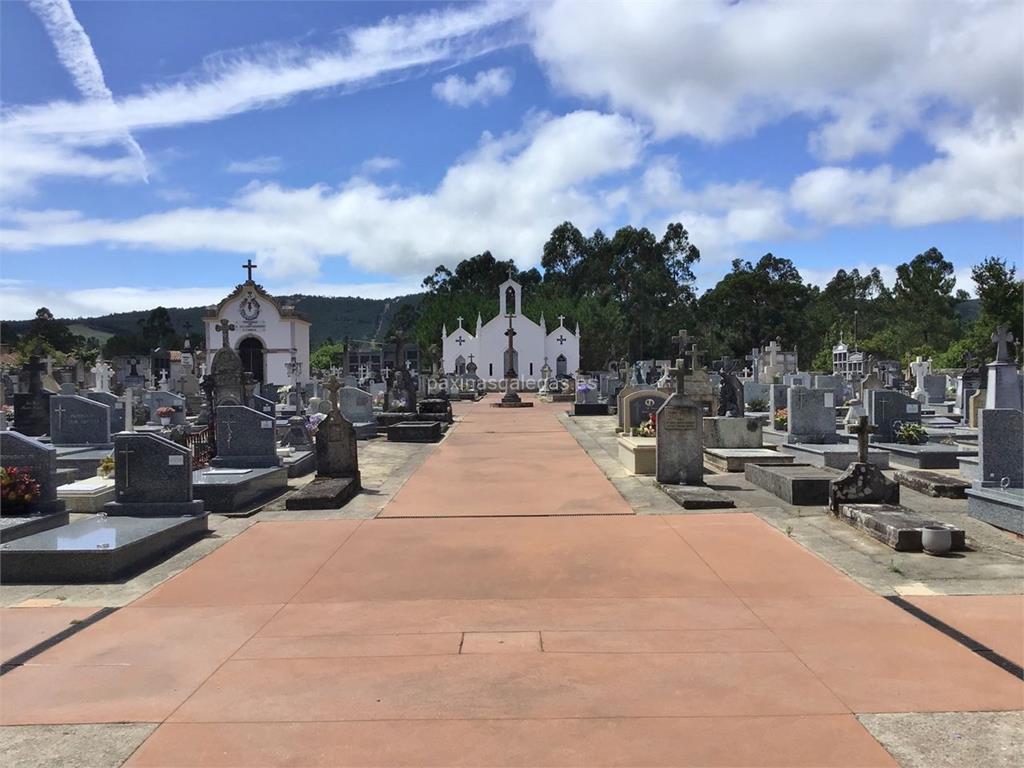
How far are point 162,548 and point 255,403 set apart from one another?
10706mm

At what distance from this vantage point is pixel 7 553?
656 cm

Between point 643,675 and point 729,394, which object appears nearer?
point 643,675

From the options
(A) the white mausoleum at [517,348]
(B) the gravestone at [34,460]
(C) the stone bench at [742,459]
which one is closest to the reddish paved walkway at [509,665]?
(B) the gravestone at [34,460]

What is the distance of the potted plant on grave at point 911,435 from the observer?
1479cm

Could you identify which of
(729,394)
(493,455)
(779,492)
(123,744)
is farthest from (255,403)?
(123,744)

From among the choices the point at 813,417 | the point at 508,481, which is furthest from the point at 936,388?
the point at 508,481

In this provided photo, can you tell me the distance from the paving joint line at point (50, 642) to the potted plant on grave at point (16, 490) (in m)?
3.06

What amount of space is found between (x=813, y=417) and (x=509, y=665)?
479 inches

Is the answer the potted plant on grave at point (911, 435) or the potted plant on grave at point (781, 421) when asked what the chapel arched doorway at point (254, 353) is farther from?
the potted plant on grave at point (911, 435)

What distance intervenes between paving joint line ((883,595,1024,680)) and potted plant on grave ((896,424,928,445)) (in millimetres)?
10103

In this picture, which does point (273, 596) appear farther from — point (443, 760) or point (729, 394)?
point (729, 394)

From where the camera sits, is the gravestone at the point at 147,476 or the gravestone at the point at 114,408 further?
the gravestone at the point at 114,408

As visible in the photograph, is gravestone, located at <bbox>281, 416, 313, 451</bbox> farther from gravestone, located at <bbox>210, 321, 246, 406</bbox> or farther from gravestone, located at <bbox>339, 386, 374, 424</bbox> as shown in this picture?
gravestone, located at <bbox>339, 386, 374, 424</bbox>

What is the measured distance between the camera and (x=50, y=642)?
506cm
